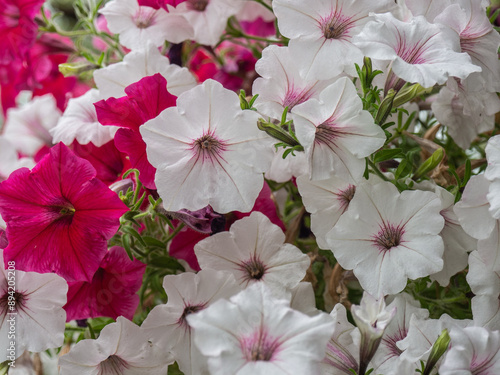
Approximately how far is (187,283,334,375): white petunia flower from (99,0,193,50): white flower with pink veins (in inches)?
11.4

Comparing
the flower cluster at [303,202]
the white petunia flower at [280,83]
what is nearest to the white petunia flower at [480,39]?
the flower cluster at [303,202]

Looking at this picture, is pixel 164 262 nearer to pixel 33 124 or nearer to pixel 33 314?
pixel 33 314

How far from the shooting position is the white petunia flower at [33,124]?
77cm

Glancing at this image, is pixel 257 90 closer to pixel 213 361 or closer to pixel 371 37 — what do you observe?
pixel 371 37

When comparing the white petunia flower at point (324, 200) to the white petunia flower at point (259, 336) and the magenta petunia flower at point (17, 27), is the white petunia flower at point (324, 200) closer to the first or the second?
the white petunia flower at point (259, 336)

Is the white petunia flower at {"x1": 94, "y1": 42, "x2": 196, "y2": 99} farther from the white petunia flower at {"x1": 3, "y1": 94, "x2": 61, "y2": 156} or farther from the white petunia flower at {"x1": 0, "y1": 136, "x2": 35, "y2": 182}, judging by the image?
the white petunia flower at {"x1": 3, "y1": 94, "x2": 61, "y2": 156}

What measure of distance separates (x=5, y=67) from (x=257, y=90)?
416 millimetres

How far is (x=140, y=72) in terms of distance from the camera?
53 cm

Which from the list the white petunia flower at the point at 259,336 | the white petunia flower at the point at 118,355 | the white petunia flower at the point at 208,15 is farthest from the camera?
the white petunia flower at the point at 208,15

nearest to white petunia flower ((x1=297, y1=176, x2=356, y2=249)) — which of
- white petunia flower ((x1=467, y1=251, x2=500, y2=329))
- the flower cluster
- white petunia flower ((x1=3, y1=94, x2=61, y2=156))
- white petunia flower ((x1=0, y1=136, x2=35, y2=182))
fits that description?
the flower cluster

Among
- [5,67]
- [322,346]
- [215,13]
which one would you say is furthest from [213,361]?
[5,67]

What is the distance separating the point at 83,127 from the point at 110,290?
0.50ft

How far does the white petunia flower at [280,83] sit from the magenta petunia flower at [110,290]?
0.17m

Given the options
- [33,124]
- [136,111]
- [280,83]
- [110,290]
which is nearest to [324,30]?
[280,83]
